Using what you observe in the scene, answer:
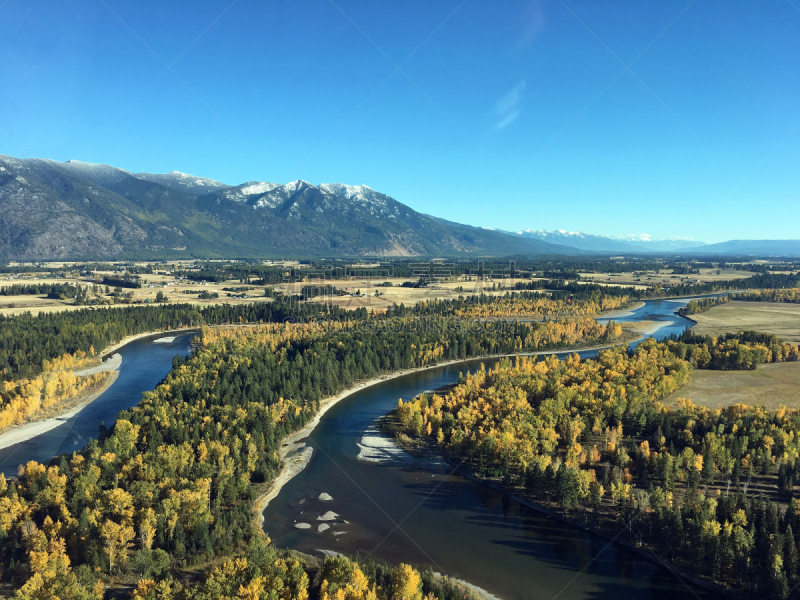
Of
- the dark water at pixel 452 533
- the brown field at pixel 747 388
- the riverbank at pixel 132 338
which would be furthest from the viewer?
the riverbank at pixel 132 338

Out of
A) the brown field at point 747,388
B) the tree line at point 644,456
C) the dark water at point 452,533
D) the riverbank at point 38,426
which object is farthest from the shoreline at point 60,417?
the brown field at point 747,388

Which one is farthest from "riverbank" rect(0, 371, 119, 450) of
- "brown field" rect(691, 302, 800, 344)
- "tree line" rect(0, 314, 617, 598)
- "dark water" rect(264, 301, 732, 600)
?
"brown field" rect(691, 302, 800, 344)

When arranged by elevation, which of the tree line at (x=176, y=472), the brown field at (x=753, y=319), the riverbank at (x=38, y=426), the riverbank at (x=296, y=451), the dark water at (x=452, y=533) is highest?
the brown field at (x=753, y=319)

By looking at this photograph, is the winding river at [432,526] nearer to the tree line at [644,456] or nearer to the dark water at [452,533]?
the dark water at [452,533]

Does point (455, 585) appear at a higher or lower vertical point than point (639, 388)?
Answer: lower

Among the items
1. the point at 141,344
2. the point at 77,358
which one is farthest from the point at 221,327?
the point at 77,358

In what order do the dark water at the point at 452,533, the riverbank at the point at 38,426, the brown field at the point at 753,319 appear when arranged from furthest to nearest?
1. the brown field at the point at 753,319
2. the riverbank at the point at 38,426
3. the dark water at the point at 452,533

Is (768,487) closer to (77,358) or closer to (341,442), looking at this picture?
(341,442)
